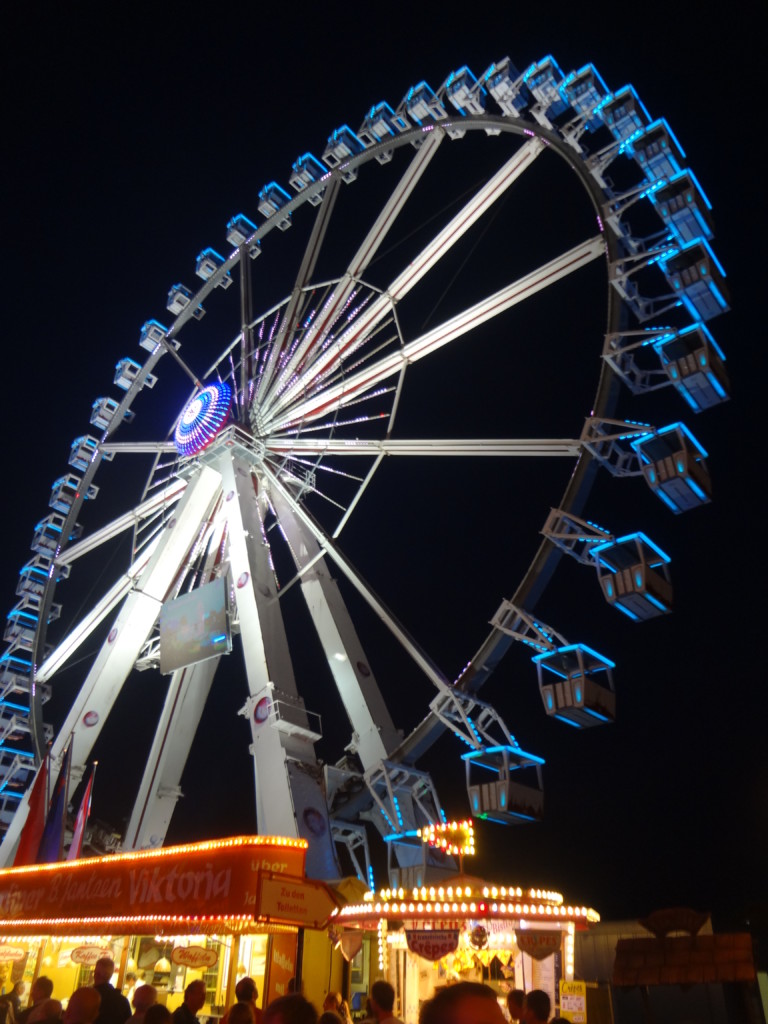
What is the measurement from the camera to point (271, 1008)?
301cm

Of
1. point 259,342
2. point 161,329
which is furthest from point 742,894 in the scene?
point 161,329

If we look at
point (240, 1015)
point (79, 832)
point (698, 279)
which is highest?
point (698, 279)

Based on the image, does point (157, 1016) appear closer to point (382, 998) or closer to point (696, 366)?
point (382, 998)

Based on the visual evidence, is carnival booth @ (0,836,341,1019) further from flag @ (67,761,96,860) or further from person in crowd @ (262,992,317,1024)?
person in crowd @ (262,992,317,1024)

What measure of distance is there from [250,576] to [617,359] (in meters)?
7.76

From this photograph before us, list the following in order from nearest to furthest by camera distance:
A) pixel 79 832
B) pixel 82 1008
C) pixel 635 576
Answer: pixel 82 1008
pixel 635 576
pixel 79 832

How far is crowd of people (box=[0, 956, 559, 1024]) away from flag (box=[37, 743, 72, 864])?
24.9 feet

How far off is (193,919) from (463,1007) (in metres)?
8.89

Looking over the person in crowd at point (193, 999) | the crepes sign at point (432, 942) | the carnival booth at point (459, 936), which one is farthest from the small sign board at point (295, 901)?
the person in crowd at point (193, 999)

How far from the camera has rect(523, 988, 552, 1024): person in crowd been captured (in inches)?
211

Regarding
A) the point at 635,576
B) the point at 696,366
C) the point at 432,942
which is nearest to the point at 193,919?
the point at 432,942

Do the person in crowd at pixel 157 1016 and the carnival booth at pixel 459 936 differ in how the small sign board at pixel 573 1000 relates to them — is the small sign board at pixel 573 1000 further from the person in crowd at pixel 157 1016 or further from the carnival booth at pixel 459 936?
the person in crowd at pixel 157 1016

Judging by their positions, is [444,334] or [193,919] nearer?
[193,919]

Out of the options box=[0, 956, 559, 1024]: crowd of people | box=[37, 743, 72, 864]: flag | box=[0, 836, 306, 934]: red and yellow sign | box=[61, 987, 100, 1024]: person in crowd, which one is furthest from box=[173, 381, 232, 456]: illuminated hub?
box=[61, 987, 100, 1024]: person in crowd
